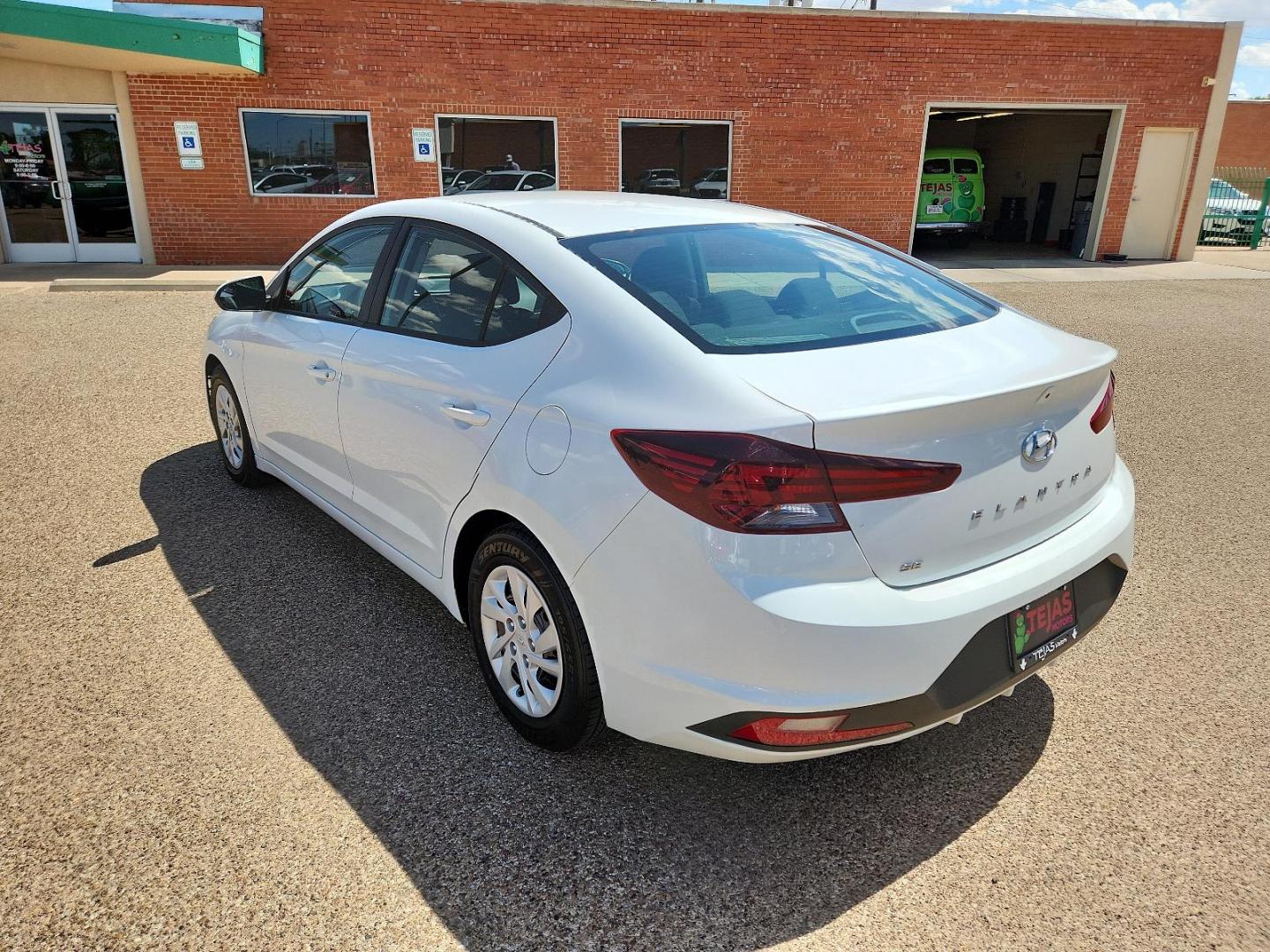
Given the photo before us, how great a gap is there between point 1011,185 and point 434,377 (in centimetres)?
2572

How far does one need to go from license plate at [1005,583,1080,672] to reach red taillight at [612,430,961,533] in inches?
21.9

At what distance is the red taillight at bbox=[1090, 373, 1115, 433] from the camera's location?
8.66 feet

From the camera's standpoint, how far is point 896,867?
7.86ft

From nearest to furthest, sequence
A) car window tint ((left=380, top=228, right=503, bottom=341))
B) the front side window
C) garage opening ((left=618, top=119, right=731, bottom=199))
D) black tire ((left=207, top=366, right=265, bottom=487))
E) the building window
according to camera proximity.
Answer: the front side window → car window tint ((left=380, top=228, right=503, bottom=341)) → black tire ((left=207, top=366, right=265, bottom=487)) → the building window → garage opening ((left=618, top=119, right=731, bottom=199))

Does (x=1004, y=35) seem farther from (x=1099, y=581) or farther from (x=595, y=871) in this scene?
(x=595, y=871)

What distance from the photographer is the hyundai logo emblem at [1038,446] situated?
7.72 ft

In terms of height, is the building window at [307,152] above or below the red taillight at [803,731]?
above

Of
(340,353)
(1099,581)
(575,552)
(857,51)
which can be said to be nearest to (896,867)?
(1099,581)

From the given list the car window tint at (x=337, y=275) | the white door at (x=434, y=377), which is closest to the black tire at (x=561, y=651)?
the white door at (x=434, y=377)

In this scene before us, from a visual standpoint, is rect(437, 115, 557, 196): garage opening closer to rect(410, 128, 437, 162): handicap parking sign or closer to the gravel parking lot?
rect(410, 128, 437, 162): handicap parking sign

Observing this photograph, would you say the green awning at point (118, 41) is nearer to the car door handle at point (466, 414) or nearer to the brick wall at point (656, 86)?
the brick wall at point (656, 86)

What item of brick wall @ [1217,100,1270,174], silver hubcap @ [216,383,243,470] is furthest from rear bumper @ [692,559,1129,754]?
brick wall @ [1217,100,1270,174]

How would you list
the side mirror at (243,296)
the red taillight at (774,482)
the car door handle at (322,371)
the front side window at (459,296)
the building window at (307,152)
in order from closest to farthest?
the red taillight at (774,482) < the front side window at (459,296) < the car door handle at (322,371) < the side mirror at (243,296) < the building window at (307,152)

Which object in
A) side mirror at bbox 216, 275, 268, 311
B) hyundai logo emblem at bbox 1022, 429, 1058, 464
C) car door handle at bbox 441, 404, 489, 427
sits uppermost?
side mirror at bbox 216, 275, 268, 311
